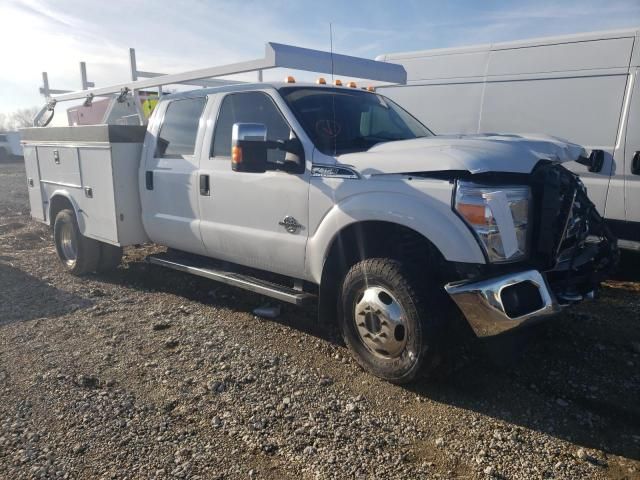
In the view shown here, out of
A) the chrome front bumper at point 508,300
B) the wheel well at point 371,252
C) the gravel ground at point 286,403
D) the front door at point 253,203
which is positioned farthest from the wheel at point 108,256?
the chrome front bumper at point 508,300

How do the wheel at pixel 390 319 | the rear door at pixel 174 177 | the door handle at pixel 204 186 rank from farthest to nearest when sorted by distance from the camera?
the rear door at pixel 174 177 < the door handle at pixel 204 186 < the wheel at pixel 390 319

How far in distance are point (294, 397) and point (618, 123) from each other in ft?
14.8

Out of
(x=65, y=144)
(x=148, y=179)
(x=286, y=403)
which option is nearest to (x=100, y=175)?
(x=148, y=179)

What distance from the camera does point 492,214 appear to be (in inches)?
120

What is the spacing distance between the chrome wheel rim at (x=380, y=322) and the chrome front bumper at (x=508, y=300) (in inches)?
19.6

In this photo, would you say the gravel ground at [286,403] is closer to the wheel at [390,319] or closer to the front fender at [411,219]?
the wheel at [390,319]

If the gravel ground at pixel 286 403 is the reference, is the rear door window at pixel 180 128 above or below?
above

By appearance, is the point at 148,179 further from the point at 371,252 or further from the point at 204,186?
the point at 371,252

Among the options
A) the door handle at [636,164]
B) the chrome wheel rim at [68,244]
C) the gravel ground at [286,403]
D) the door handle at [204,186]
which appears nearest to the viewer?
the gravel ground at [286,403]

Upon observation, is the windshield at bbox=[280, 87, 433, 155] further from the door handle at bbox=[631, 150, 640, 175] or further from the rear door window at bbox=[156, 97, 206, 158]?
the door handle at bbox=[631, 150, 640, 175]

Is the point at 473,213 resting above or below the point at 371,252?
above

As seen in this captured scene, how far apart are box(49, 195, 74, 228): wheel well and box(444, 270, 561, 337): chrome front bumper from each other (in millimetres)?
5229

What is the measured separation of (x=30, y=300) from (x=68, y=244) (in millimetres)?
1244

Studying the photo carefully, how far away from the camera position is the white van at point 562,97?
5531 millimetres
